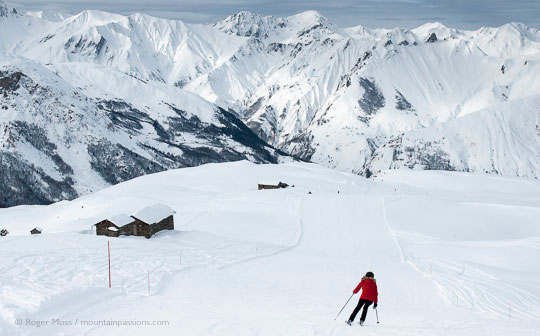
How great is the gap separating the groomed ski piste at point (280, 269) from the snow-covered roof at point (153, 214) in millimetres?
1826

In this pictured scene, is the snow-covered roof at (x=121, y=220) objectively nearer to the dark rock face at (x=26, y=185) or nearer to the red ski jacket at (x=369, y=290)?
the red ski jacket at (x=369, y=290)

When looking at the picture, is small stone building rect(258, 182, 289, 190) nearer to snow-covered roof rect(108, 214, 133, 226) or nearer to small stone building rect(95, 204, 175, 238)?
small stone building rect(95, 204, 175, 238)

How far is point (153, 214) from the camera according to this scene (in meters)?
48.8

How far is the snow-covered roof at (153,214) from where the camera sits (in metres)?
47.4

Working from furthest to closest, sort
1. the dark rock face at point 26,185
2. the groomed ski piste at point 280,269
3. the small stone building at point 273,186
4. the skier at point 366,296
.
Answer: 1. the dark rock face at point 26,185
2. the small stone building at point 273,186
3. the groomed ski piste at point 280,269
4. the skier at point 366,296

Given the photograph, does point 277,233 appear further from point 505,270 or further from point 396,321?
point 396,321

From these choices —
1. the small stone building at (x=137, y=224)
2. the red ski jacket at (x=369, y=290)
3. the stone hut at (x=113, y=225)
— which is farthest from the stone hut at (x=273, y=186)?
the red ski jacket at (x=369, y=290)

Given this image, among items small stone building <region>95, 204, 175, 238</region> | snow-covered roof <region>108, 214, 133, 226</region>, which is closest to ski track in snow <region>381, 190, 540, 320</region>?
small stone building <region>95, 204, 175, 238</region>

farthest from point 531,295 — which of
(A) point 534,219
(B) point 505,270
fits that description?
(A) point 534,219

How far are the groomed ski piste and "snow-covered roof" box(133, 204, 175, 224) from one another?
5.99ft

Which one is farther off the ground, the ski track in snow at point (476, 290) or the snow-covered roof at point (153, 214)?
the ski track in snow at point (476, 290)

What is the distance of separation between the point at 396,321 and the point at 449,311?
613cm

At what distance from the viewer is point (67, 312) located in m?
19.5

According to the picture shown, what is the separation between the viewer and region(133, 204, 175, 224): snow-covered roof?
4744 centimetres
